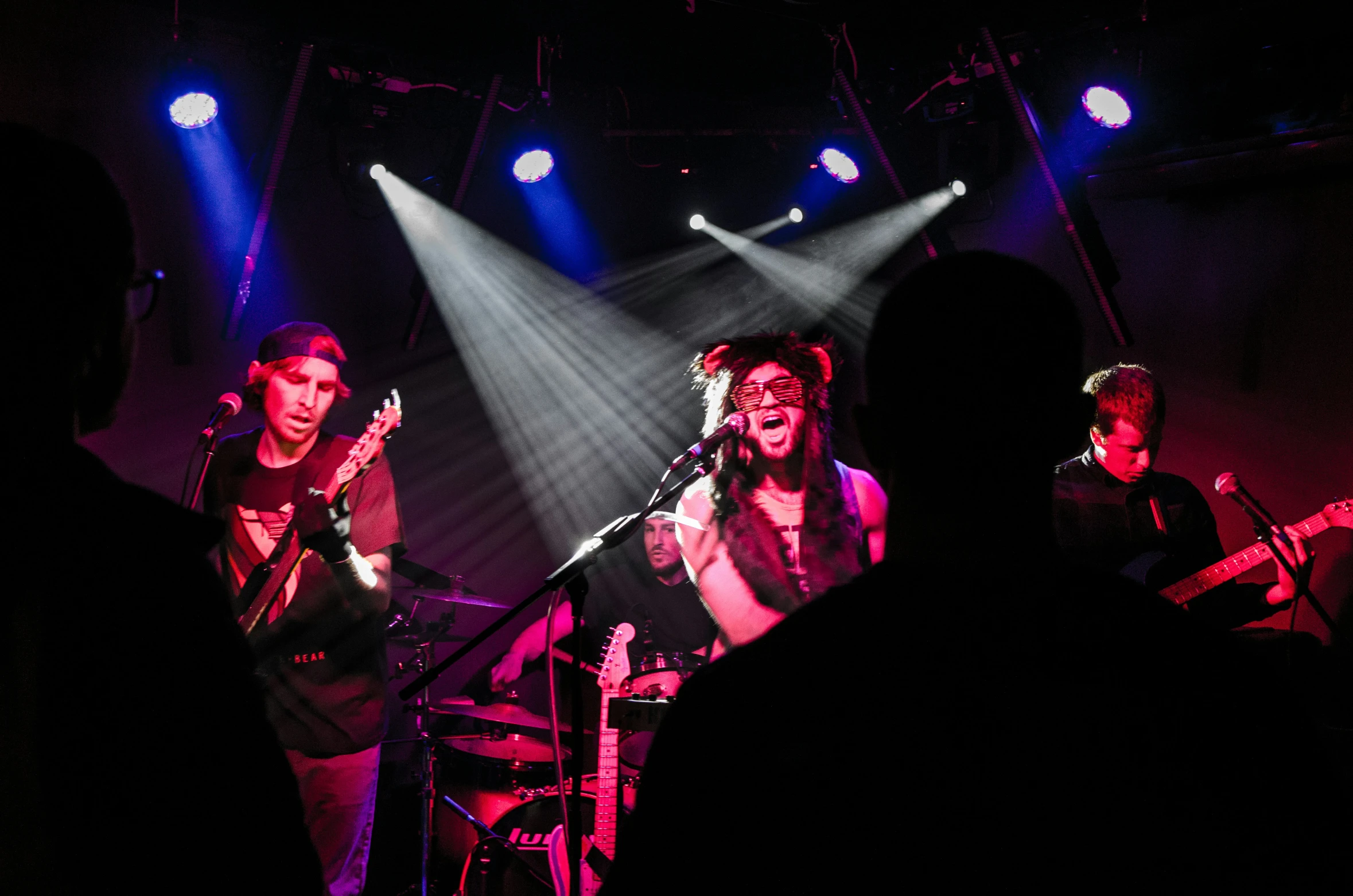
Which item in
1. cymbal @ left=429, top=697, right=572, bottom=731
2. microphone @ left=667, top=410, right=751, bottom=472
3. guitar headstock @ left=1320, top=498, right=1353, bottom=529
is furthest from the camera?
cymbal @ left=429, top=697, right=572, bottom=731

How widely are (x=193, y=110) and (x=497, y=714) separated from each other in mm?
3451

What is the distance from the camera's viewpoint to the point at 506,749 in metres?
4.48

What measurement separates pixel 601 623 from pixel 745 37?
384 centimetres

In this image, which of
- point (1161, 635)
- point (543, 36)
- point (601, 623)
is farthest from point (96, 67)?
point (1161, 635)

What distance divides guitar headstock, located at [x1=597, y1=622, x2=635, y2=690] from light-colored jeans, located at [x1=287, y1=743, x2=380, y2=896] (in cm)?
99

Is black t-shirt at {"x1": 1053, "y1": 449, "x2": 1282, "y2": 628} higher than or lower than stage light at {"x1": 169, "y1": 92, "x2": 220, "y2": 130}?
lower

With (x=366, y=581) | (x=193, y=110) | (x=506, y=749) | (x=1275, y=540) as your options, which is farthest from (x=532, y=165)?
(x=1275, y=540)

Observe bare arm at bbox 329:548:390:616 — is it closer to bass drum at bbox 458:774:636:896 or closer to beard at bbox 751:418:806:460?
bass drum at bbox 458:774:636:896

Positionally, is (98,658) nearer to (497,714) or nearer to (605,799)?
(605,799)

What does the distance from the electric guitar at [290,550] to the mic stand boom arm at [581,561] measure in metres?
→ 0.98

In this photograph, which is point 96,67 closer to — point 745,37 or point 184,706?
point 745,37

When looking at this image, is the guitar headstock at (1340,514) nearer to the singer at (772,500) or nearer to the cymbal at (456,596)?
the singer at (772,500)

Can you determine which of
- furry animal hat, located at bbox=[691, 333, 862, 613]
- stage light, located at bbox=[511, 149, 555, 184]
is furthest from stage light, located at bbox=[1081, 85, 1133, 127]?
stage light, located at bbox=[511, 149, 555, 184]

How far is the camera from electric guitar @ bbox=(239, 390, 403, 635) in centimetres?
320
